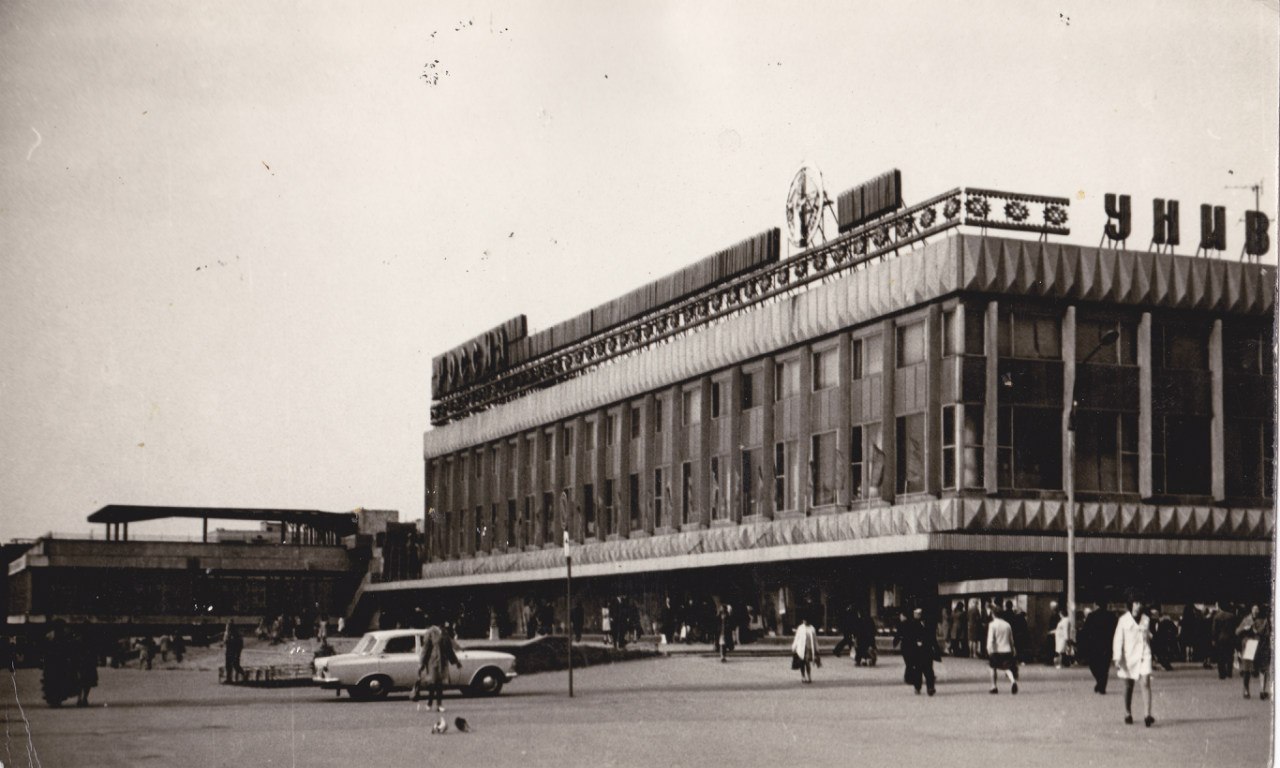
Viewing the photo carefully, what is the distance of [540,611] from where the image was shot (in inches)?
2601

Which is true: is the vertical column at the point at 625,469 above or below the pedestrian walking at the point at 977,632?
above

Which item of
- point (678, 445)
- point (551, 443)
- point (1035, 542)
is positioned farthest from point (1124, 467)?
point (551, 443)

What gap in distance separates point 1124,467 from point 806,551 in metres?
9.75

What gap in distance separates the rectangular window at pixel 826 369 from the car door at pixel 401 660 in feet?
73.0

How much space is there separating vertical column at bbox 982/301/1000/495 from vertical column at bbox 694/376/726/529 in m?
14.8

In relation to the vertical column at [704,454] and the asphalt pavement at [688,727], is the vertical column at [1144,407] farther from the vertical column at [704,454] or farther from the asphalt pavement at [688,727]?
the vertical column at [704,454]

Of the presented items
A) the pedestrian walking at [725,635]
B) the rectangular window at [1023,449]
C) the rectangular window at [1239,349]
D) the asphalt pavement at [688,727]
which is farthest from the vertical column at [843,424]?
the asphalt pavement at [688,727]

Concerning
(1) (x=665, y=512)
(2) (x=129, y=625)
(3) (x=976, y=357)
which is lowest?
(2) (x=129, y=625)

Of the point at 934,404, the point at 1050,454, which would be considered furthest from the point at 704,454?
the point at 1050,454

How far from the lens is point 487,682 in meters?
31.5

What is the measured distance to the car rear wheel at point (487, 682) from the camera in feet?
102

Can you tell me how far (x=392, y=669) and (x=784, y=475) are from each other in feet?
80.2

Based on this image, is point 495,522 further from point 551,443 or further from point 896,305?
point 896,305

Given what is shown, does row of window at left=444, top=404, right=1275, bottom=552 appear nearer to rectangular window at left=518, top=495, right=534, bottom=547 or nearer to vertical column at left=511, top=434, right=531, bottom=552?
rectangular window at left=518, top=495, right=534, bottom=547
